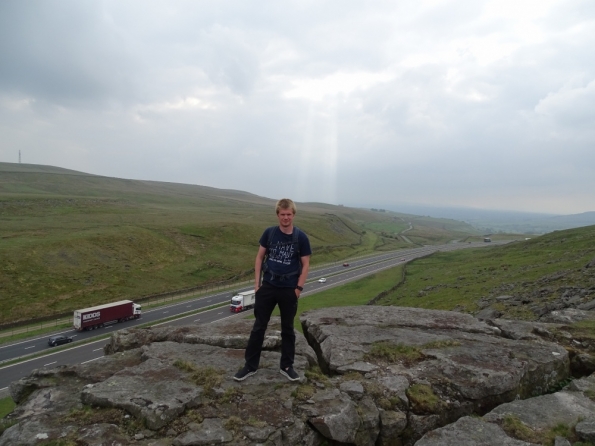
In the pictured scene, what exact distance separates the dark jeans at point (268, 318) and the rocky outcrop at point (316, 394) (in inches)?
16.7

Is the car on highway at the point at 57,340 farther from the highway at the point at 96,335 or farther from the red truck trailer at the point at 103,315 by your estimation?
the red truck trailer at the point at 103,315

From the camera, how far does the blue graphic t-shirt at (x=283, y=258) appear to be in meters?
7.64

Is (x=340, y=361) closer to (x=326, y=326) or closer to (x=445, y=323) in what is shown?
(x=326, y=326)

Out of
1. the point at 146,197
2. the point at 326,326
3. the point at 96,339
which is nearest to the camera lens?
the point at 326,326

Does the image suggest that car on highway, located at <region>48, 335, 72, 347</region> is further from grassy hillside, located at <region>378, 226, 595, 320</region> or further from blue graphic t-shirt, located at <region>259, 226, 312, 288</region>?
blue graphic t-shirt, located at <region>259, 226, 312, 288</region>

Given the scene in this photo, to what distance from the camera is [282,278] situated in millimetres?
7629

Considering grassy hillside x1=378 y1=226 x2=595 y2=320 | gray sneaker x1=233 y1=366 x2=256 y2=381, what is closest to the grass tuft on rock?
gray sneaker x1=233 y1=366 x2=256 y2=381

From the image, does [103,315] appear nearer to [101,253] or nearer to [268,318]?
[101,253]

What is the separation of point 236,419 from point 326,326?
17.5 feet

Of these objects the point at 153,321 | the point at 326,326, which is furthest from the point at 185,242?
the point at 326,326

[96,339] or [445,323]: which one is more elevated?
[445,323]

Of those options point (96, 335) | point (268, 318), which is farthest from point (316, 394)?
point (96, 335)

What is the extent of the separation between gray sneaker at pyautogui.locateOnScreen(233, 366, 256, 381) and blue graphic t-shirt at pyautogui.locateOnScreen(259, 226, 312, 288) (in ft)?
6.25

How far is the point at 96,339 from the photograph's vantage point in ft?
137
